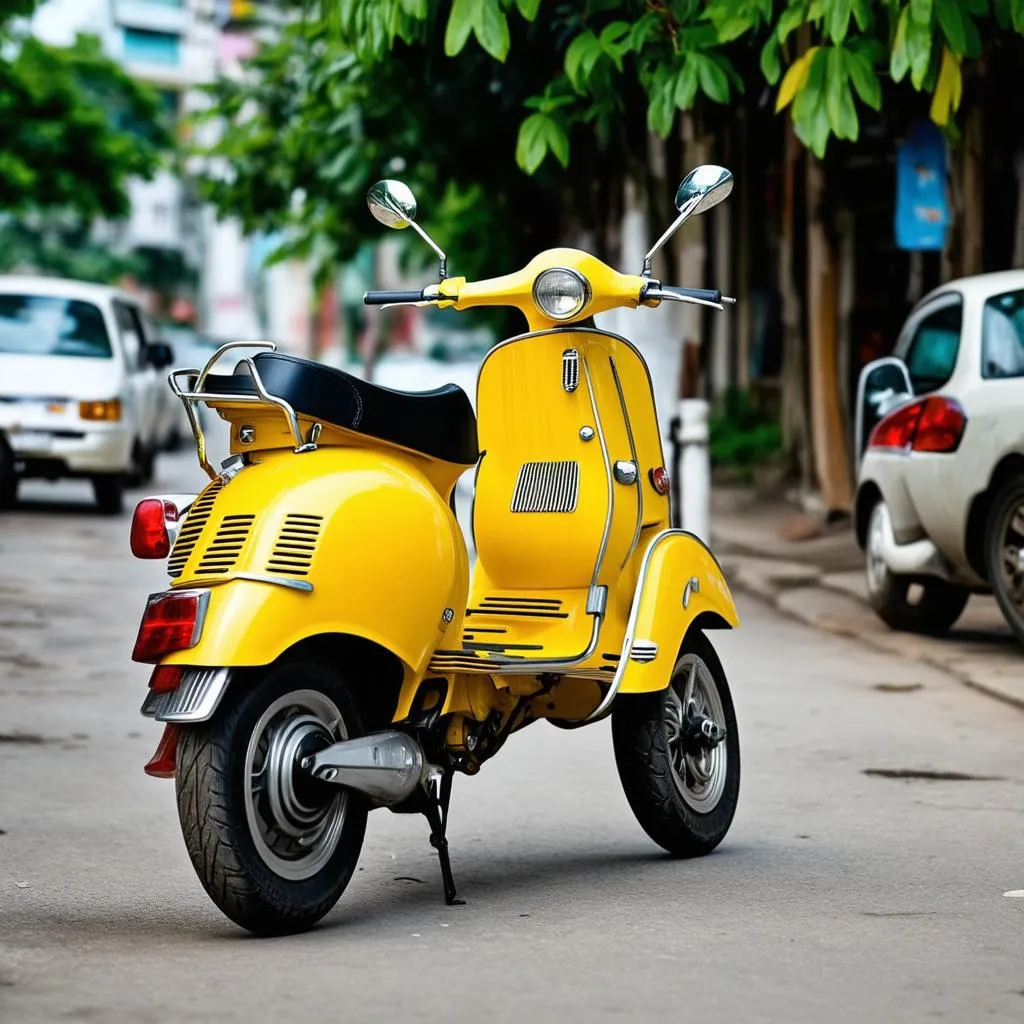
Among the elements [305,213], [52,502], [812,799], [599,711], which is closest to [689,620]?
[599,711]

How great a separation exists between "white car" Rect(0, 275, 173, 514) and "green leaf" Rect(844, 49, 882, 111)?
9.61m

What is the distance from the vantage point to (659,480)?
6.04 meters

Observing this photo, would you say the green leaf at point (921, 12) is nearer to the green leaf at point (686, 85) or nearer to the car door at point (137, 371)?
the green leaf at point (686, 85)

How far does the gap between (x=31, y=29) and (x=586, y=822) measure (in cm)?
3032

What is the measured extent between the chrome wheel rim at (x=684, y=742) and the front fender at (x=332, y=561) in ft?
2.80

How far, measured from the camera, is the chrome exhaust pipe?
16.2 feet

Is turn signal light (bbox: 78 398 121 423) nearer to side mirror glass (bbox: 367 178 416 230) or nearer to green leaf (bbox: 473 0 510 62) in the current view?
green leaf (bbox: 473 0 510 62)

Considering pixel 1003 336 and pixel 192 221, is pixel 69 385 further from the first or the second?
pixel 192 221

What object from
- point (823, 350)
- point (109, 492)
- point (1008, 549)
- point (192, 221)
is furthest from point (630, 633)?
point (192, 221)

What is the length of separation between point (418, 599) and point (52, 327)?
1372 cm

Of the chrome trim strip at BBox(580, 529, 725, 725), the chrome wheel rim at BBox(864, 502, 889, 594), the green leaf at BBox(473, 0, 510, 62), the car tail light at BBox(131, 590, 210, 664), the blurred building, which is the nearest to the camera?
the car tail light at BBox(131, 590, 210, 664)

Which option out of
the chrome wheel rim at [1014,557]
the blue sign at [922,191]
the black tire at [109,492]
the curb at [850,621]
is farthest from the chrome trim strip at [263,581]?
Result: the black tire at [109,492]

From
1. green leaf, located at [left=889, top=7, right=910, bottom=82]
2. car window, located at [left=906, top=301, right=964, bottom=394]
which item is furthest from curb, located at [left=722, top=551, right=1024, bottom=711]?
green leaf, located at [left=889, top=7, right=910, bottom=82]

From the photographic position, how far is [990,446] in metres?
9.63
